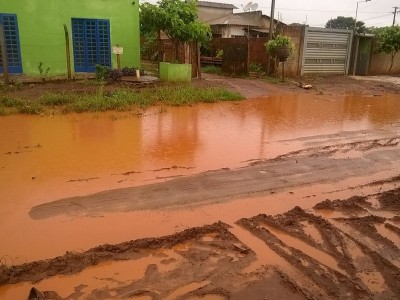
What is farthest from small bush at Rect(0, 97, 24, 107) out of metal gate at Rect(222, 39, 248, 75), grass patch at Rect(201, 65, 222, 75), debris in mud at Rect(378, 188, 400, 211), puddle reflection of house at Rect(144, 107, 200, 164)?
grass patch at Rect(201, 65, 222, 75)

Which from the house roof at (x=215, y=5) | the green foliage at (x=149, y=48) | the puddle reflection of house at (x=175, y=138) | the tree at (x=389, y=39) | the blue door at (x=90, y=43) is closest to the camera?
the puddle reflection of house at (x=175, y=138)

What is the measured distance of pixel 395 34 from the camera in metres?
20.0

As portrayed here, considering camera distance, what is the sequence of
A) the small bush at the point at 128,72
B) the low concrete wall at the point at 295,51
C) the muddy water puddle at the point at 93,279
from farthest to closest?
the low concrete wall at the point at 295,51, the small bush at the point at 128,72, the muddy water puddle at the point at 93,279

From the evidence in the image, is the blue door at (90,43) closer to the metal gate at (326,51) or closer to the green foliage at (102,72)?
the green foliage at (102,72)

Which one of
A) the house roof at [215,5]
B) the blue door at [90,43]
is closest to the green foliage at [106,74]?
the blue door at [90,43]

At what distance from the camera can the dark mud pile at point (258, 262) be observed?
305 centimetres

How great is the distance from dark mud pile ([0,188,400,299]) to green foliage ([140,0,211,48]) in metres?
11.3

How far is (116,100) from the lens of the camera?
33.8 feet

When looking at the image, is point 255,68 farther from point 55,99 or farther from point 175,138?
point 175,138

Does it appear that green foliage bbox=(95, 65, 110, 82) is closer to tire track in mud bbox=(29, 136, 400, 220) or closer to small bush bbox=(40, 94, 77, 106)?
small bush bbox=(40, 94, 77, 106)

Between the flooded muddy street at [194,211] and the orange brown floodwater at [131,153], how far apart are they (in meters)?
0.02

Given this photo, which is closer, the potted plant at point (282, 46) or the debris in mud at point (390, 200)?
the debris in mud at point (390, 200)

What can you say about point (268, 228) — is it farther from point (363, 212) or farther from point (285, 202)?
point (363, 212)

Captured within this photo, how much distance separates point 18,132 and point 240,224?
5697mm
